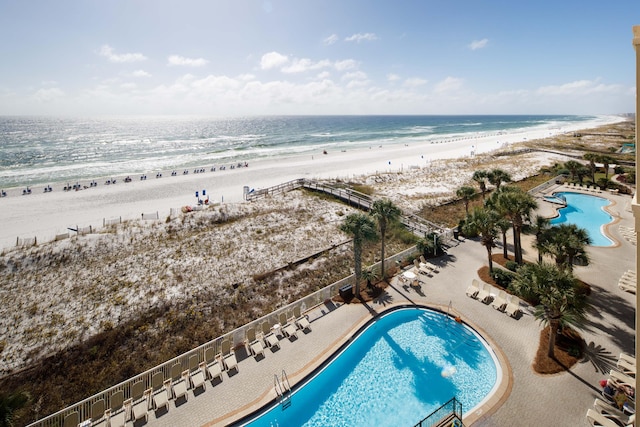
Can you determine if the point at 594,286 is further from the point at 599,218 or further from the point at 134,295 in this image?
the point at 134,295

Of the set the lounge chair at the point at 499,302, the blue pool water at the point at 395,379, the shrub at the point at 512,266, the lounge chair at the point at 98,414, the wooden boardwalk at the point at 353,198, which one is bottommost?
the blue pool water at the point at 395,379

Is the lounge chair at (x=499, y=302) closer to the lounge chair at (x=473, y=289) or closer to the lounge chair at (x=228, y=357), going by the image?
the lounge chair at (x=473, y=289)

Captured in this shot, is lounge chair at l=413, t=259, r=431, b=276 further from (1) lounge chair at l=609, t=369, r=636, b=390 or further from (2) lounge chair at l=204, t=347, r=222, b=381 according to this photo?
(2) lounge chair at l=204, t=347, r=222, b=381

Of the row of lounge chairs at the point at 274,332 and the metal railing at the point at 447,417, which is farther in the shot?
the row of lounge chairs at the point at 274,332

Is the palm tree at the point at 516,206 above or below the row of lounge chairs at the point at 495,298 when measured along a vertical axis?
above

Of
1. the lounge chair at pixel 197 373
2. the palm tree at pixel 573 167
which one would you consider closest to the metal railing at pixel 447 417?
the lounge chair at pixel 197 373

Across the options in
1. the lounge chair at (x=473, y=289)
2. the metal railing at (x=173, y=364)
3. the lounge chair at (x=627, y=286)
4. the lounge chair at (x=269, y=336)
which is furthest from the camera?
the lounge chair at (x=473, y=289)

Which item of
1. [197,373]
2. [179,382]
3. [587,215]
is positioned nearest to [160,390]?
[179,382]
